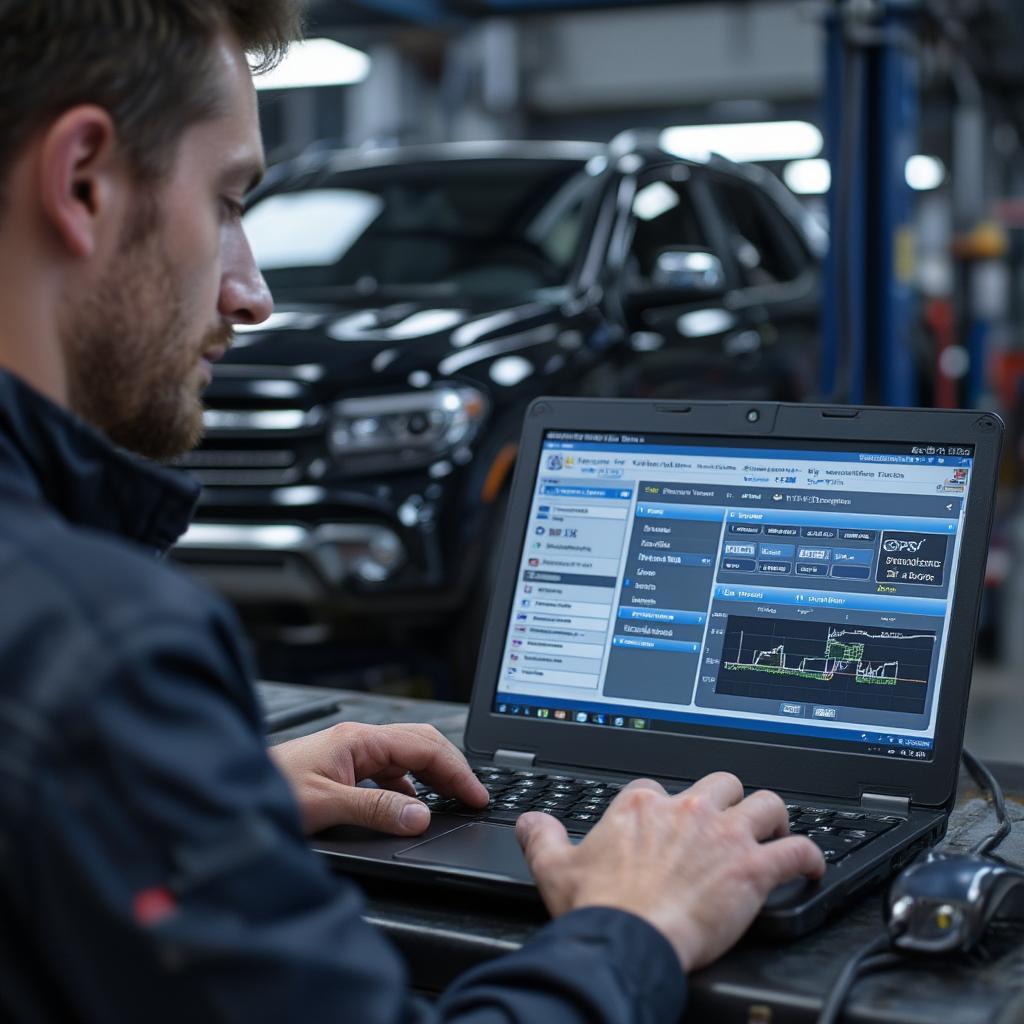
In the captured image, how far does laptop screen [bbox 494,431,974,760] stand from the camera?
1305 mm

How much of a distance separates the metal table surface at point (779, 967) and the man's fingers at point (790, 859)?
0.14 feet

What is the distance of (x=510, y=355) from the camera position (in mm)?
3881

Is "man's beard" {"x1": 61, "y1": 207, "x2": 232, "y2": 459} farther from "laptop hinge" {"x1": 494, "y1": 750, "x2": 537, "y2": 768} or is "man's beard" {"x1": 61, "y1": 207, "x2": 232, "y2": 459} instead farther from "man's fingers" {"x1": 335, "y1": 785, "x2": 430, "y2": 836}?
"laptop hinge" {"x1": 494, "y1": 750, "x2": 537, "y2": 768}

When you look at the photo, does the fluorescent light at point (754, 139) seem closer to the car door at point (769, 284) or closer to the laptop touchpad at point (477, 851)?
the car door at point (769, 284)

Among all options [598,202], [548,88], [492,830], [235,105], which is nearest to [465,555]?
[598,202]

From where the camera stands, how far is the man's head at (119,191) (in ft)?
2.84

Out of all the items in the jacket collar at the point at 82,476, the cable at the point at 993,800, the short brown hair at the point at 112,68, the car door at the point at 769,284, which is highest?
the short brown hair at the point at 112,68

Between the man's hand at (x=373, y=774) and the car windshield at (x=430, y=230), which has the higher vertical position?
the man's hand at (x=373, y=774)

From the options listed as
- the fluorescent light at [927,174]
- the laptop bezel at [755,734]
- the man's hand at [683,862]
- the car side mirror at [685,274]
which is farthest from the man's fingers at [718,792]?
the fluorescent light at [927,174]

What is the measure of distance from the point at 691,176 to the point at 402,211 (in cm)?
105

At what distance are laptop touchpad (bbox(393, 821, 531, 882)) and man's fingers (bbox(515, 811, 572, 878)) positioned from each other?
1 cm

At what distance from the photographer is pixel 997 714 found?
4.81 m

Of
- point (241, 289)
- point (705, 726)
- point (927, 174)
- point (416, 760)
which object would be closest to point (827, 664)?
point (705, 726)

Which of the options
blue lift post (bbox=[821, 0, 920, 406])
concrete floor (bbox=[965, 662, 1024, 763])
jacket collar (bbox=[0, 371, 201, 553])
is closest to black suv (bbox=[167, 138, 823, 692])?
blue lift post (bbox=[821, 0, 920, 406])
